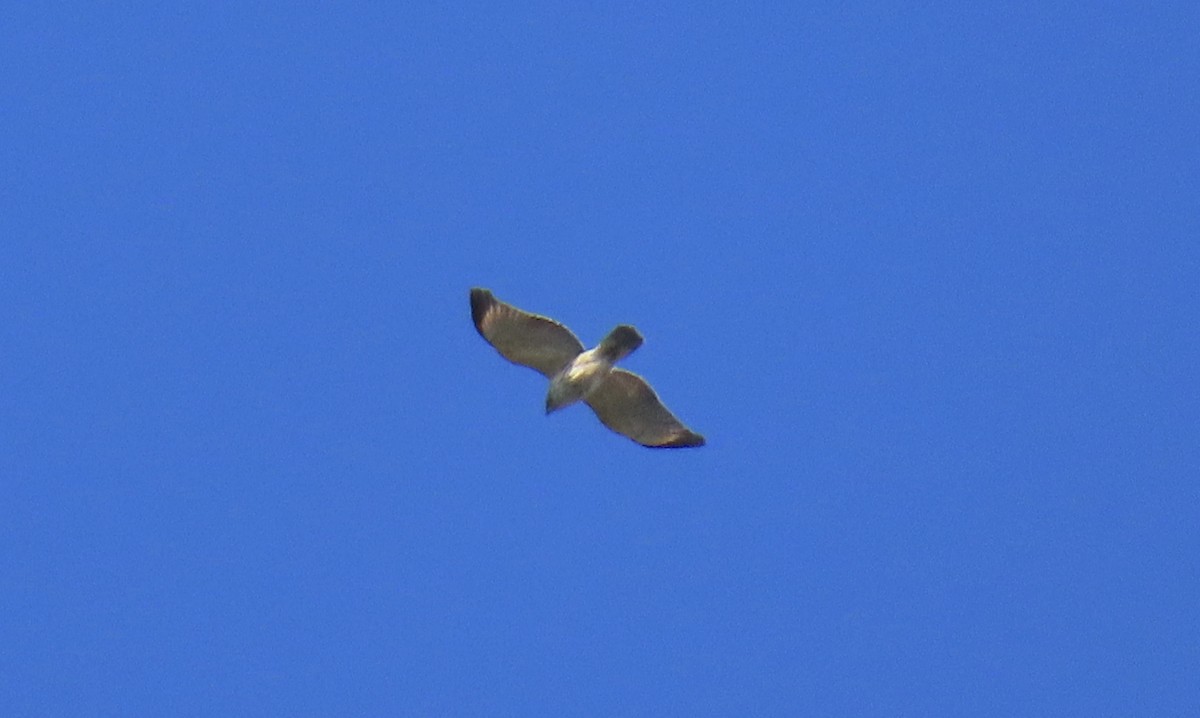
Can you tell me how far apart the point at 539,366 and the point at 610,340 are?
117 cm

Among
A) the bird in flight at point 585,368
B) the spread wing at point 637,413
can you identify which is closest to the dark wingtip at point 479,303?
the bird in flight at point 585,368

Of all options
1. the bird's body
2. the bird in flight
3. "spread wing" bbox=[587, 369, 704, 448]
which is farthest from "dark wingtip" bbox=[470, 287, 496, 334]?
"spread wing" bbox=[587, 369, 704, 448]

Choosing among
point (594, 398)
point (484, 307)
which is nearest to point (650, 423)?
point (594, 398)

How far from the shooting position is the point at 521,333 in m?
20.2

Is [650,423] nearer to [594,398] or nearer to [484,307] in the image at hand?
[594,398]

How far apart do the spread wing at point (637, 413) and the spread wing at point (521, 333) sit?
0.56m

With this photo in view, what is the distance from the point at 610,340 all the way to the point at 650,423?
1.47m

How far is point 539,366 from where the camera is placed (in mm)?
20516

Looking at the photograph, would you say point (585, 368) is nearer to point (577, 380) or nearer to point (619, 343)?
point (577, 380)

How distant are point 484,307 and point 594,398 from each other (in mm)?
1492

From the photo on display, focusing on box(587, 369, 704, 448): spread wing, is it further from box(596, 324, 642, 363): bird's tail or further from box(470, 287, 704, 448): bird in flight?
box(596, 324, 642, 363): bird's tail

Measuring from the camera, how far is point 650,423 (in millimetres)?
20766

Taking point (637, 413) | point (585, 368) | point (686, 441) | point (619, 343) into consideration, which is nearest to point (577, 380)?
point (585, 368)

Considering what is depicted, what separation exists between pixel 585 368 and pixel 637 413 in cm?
117
